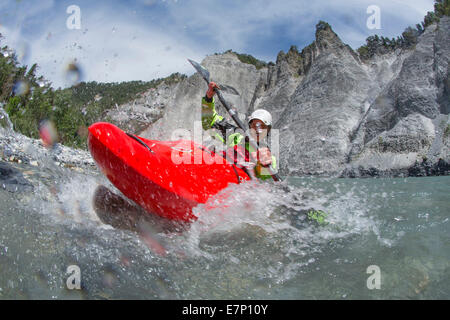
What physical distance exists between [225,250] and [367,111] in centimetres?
1508

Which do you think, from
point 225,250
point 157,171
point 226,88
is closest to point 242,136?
point 226,88

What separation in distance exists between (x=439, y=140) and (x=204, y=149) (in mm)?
9914

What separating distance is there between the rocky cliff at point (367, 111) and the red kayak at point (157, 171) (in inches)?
348

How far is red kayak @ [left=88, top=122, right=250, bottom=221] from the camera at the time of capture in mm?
2865

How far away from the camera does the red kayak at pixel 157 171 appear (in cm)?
287

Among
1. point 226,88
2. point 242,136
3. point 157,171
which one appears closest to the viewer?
point 157,171

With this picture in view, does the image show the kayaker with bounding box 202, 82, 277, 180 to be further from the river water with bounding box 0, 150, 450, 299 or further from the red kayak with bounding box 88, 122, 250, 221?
the red kayak with bounding box 88, 122, 250, 221

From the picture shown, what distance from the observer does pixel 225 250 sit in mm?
2619

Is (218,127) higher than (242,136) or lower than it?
higher

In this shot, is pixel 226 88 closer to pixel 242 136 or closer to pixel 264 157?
pixel 242 136

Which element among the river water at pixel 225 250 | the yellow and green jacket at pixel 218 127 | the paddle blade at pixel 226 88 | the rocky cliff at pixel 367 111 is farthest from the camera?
the rocky cliff at pixel 367 111

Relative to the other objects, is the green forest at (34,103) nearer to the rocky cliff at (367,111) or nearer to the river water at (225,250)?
the river water at (225,250)

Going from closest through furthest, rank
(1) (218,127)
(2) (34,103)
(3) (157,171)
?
1. (3) (157,171)
2. (1) (218,127)
3. (2) (34,103)

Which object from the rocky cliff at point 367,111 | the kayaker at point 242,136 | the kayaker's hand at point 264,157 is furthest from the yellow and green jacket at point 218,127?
the rocky cliff at point 367,111
